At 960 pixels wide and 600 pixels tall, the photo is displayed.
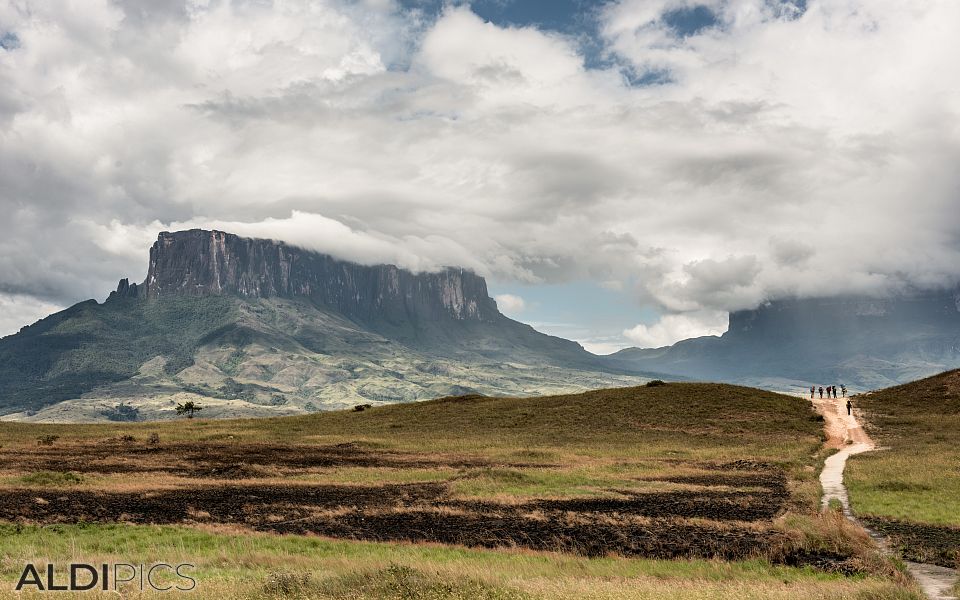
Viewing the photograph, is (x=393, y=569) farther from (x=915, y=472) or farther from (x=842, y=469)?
(x=842, y=469)

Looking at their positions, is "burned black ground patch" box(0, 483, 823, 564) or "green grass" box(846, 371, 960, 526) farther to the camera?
"green grass" box(846, 371, 960, 526)

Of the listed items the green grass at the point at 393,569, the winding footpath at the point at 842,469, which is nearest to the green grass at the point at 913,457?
the winding footpath at the point at 842,469

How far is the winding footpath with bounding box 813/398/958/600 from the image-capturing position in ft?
67.4

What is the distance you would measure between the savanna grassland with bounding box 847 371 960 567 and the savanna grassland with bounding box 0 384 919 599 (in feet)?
10.0

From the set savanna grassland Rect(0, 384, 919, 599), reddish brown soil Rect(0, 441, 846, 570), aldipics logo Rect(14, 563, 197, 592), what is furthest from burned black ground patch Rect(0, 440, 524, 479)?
aldipics logo Rect(14, 563, 197, 592)

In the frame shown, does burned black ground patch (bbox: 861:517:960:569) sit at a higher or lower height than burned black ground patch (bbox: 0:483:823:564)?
higher


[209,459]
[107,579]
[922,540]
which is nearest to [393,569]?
[107,579]

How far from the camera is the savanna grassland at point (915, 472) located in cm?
2931

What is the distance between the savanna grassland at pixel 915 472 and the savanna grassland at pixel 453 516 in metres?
3.06

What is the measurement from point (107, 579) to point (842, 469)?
181 ft

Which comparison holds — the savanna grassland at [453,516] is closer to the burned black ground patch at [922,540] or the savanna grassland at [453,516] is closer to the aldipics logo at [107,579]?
the aldipics logo at [107,579]

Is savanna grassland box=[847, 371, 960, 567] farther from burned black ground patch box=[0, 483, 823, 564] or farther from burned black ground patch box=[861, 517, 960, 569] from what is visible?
burned black ground patch box=[0, 483, 823, 564]

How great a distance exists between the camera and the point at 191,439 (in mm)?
93875

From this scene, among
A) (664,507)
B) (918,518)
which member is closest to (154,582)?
(664,507)
